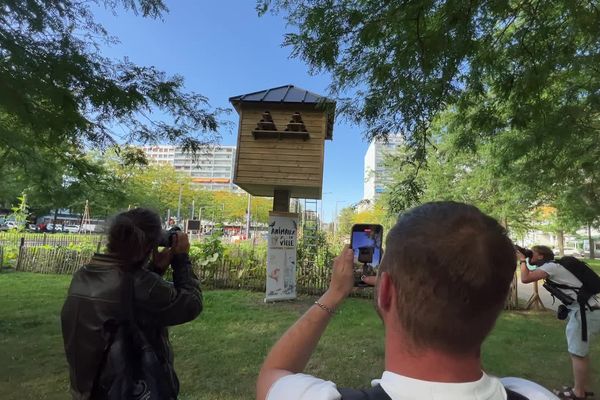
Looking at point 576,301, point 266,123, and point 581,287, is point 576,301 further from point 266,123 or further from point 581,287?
point 266,123

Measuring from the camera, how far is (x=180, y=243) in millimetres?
2408

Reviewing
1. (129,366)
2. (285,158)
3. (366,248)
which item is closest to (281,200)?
(285,158)

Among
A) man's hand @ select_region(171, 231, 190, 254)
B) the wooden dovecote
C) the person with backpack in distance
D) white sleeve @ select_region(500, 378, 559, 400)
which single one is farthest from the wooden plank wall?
white sleeve @ select_region(500, 378, 559, 400)

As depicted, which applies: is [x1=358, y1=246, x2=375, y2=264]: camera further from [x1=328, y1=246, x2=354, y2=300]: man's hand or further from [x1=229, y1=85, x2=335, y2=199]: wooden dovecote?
[x1=229, y1=85, x2=335, y2=199]: wooden dovecote

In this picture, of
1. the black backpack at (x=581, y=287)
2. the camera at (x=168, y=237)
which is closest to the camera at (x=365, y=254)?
the camera at (x=168, y=237)

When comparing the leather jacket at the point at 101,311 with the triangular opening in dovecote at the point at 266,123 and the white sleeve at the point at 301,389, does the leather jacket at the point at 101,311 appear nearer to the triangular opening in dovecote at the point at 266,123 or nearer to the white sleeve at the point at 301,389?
the white sleeve at the point at 301,389

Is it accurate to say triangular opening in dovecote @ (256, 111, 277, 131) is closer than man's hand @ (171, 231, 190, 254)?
No

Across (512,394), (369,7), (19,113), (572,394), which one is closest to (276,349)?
(512,394)

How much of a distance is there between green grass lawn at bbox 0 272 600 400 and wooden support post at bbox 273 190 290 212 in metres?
2.29

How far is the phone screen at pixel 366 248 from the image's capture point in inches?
57.5

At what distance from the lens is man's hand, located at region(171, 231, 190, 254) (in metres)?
2.40

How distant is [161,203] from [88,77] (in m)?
45.6

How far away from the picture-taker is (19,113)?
4.25 meters

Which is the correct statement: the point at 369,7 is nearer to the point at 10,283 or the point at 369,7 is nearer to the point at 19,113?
the point at 19,113
